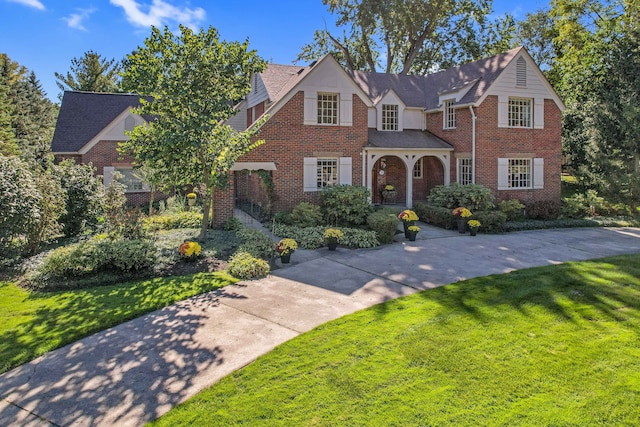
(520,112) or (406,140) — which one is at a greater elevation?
(520,112)

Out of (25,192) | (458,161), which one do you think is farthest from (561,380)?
(458,161)

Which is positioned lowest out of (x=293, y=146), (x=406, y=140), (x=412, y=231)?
(x=412, y=231)

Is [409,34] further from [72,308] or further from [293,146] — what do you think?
[72,308]

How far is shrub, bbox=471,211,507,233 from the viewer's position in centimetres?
1664

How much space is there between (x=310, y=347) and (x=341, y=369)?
33.2 inches

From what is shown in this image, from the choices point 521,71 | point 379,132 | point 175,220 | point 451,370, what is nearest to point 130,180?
point 175,220

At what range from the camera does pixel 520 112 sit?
822 inches

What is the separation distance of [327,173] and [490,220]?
6963 mm

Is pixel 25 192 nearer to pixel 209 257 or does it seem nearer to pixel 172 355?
pixel 209 257

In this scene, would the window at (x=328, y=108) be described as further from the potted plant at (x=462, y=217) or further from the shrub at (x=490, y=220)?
the shrub at (x=490, y=220)

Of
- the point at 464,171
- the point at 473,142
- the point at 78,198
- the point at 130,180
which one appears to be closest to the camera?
the point at 78,198

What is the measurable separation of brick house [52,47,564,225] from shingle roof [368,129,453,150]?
2.4 inches

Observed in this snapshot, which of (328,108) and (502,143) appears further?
(502,143)

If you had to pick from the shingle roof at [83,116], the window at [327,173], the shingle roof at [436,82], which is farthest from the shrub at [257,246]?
the shingle roof at [83,116]
